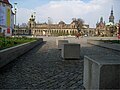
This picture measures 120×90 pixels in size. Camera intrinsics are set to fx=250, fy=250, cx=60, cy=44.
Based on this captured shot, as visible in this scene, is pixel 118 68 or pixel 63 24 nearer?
pixel 118 68

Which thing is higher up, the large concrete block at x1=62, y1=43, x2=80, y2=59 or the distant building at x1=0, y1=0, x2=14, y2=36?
the distant building at x1=0, y1=0, x2=14, y2=36

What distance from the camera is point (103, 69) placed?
5344 millimetres

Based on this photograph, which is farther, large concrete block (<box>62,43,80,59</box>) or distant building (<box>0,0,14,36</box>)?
distant building (<box>0,0,14,36</box>)

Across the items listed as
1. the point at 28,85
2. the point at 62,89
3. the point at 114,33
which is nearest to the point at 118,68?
the point at 62,89

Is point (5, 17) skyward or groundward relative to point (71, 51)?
skyward

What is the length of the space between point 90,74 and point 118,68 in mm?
1045

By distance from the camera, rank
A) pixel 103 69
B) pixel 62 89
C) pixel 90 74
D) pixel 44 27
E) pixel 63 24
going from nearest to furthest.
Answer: pixel 103 69, pixel 90 74, pixel 62 89, pixel 44 27, pixel 63 24

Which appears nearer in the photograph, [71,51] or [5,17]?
[71,51]

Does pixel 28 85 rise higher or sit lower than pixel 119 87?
lower

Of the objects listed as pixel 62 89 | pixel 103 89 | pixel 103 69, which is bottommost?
pixel 62 89

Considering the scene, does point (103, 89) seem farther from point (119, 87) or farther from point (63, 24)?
point (63, 24)

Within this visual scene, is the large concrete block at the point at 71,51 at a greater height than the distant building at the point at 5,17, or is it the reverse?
the distant building at the point at 5,17

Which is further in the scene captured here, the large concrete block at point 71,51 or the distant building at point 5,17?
the distant building at point 5,17

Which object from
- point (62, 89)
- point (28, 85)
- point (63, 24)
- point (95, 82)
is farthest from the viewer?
point (63, 24)
